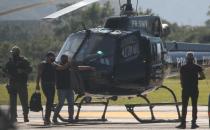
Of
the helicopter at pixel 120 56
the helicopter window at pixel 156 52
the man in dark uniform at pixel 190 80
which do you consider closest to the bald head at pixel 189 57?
the man in dark uniform at pixel 190 80

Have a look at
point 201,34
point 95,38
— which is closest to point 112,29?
point 95,38

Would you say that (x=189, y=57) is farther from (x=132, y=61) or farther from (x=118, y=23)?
(x=118, y=23)

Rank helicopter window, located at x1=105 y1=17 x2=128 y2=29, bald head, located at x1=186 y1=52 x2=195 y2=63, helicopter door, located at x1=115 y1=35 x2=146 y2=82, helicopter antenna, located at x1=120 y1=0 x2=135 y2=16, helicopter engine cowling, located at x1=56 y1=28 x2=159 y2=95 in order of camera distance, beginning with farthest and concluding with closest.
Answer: helicopter antenna, located at x1=120 y1=0 x2=135 y2=16 < helicopter window, located at x1=105 y1=17 x2=128 y2=29 < helicopter door, located at x1=115 y1=35 x2=146 y2=82 < helicopter engine cowling, located at x1=56 y1=28 x2=159 y2=95 < bald head, located at x1=186 y1=52 x2=195 y2=63

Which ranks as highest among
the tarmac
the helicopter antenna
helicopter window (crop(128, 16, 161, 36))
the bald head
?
the helicopter antenna

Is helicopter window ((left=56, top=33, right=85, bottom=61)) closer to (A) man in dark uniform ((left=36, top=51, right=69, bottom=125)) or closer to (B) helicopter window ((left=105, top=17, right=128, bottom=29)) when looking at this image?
(A) man in dark uniform ((left=36, top=51, right=69, bottom=125))

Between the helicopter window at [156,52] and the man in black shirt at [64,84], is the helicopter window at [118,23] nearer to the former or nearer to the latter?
the helicopter window at [156,52]

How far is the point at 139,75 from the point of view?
18.2 meters

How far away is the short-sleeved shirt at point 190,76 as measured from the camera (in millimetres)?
16453

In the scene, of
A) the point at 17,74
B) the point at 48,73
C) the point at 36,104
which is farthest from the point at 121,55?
the point at 17,74

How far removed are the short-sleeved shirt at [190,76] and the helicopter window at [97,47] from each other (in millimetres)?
1948

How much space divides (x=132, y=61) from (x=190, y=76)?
6.45 feet

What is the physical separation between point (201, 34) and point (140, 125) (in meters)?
67.1

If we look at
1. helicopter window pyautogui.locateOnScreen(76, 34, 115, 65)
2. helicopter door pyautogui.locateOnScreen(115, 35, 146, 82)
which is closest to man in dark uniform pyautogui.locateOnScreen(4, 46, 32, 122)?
helicopter window pyautogui.locateOnScreen(76, 34, 115, 65)

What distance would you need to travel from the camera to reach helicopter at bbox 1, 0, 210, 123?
17.5 meters
